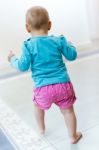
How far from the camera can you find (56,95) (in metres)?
1.23

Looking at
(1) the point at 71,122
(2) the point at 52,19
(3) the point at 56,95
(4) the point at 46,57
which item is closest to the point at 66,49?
(4) the point at 46,57

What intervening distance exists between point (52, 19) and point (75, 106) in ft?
4.16

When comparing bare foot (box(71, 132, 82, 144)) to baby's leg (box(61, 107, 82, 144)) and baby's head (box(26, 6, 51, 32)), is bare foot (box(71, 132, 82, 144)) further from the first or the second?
baby's head (box(26, 6, 51, 32))

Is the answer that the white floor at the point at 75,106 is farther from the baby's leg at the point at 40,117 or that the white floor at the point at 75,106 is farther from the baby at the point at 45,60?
the baby at the point at 45,60

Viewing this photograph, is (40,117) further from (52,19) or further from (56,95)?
(52,19)

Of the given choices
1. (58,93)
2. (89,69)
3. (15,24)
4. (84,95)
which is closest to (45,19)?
(58,93)

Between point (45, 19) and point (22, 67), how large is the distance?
8.2 inches

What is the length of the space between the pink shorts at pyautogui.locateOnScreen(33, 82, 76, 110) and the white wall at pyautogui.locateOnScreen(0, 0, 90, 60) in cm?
139

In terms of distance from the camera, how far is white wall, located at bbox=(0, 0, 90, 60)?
8.32 ft

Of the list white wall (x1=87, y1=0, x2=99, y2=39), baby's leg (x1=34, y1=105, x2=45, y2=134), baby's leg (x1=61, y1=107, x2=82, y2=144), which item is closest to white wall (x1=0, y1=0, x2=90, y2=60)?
white wall (x1=87, y1=0, x2=99, y2=39)

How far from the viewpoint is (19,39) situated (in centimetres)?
262

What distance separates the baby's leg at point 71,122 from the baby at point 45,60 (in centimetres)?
2

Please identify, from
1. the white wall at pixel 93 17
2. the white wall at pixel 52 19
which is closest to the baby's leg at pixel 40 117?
the white wall at pixel 52 19

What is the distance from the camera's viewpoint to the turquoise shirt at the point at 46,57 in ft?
3.94
